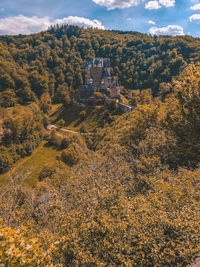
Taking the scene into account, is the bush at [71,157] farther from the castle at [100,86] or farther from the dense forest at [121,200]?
the castle at [100,86]

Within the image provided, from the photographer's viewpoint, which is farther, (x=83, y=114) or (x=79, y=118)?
(x=79, y=118)

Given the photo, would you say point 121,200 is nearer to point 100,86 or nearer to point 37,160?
point 37,160

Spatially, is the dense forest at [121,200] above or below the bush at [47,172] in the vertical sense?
above

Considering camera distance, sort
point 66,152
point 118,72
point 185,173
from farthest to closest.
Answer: point 118,72 < point 66,152 < point 185,173

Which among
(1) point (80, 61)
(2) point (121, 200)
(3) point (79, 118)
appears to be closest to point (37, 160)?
(3) point (79, 118)

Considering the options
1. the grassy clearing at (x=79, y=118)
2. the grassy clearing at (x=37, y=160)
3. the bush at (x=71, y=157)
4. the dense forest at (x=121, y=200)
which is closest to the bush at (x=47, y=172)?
the dense forest at (x=121, y=200)

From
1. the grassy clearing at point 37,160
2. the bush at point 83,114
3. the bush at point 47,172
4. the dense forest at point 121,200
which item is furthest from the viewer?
the bush at point 83,114

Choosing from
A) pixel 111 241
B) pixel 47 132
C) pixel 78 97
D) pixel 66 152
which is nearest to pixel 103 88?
pixel 78 97

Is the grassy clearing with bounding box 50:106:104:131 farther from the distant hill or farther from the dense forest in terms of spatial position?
the distant hill

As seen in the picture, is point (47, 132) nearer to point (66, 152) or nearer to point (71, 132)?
point (71, 132)

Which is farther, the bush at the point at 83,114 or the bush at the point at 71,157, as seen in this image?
the bush at the point at 83,114

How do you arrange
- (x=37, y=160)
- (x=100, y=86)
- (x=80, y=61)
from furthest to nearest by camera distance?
1. (x=80, y=61)
2. (x=100, y=86)
3. (x=37, y=160)
